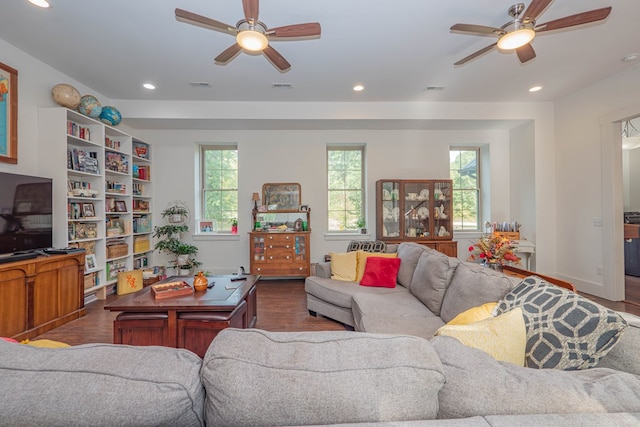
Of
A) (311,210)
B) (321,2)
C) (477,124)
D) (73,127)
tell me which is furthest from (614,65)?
(73,127)

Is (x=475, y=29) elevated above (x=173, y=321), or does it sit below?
above

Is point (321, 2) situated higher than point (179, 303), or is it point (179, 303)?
point (321, 2)

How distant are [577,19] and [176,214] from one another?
18.1 ft

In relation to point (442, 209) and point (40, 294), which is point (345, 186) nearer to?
point (442, 209)

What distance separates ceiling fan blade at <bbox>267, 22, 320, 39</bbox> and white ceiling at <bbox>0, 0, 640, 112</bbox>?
0.32 m

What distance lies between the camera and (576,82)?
143 inches

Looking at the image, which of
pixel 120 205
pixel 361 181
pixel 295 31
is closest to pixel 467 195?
pixel 361 181

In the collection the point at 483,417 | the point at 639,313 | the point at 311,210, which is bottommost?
the point at 639,313

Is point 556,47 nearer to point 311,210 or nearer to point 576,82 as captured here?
point 576,82

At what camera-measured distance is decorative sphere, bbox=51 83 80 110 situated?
316cm

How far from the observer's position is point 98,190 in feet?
12.0

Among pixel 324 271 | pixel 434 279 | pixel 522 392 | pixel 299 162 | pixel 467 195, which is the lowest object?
pixel 324 271

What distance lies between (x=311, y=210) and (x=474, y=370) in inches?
169

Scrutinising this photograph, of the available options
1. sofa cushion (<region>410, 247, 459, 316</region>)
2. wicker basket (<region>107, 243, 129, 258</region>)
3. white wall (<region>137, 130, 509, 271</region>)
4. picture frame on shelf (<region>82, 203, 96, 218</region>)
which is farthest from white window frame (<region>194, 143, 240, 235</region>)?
sofa cushion (<region>410, 247, 459, 316</region>)
